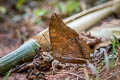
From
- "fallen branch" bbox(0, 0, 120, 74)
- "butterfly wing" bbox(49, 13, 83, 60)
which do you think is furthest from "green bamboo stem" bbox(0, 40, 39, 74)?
"butterfly wing" bbox(49, 13, 83, 60)

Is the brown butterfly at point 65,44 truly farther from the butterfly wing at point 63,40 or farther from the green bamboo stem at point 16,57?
the green bamboo stem at point 16,57

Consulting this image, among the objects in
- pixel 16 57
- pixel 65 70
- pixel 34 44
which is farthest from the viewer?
pixel 34 44

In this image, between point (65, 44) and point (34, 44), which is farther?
point (34, 44)

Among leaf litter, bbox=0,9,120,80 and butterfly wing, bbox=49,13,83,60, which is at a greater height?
butterfly wing, bbox=49,13,83,60

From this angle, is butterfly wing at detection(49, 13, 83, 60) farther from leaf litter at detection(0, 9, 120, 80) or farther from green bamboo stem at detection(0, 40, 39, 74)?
Result: green bamboo stem at detection(0, 40, 39, 74)

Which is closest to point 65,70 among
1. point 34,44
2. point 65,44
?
point 65,44

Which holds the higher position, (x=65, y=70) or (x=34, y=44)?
(x=34, y=44)

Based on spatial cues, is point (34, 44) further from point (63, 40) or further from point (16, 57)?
point (63, 40)

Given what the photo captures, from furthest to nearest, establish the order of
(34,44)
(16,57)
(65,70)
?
(34,44), (16,57), (65,70)
